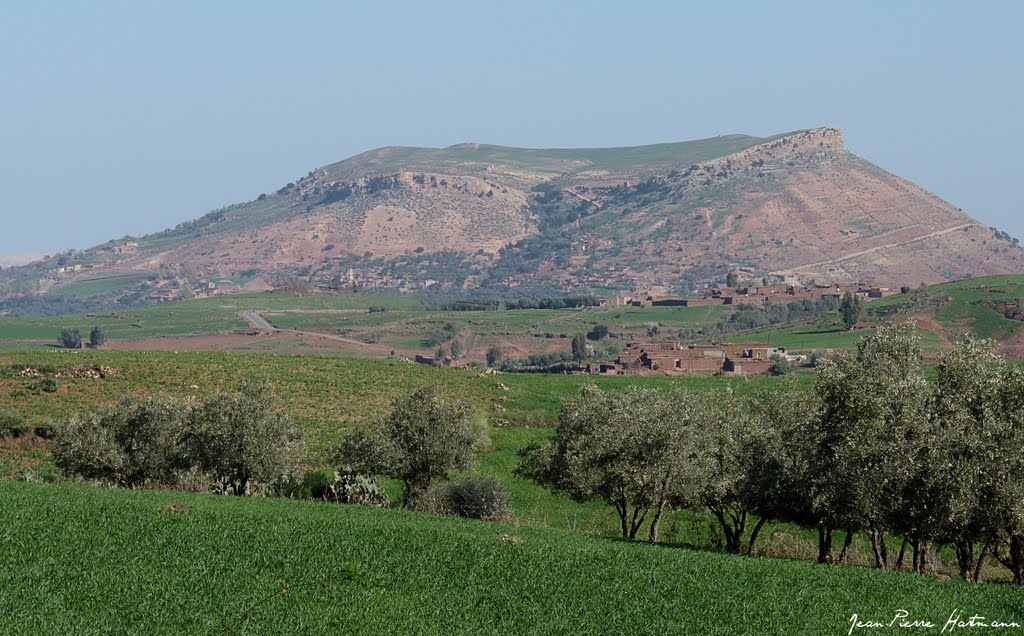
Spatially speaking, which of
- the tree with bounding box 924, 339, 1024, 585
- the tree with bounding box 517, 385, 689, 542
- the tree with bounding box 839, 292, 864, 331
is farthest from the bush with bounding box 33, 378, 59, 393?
the tree with bounding box 839, 292, 864, 331

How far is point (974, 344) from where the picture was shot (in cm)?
3881

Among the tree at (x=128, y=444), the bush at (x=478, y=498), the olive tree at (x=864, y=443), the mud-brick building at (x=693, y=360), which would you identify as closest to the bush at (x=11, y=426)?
the tree at (x=128, y=444)

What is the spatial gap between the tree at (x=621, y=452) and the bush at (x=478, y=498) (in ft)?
12.5

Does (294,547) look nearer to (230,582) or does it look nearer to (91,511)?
(230,582)

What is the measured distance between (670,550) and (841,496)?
551cm

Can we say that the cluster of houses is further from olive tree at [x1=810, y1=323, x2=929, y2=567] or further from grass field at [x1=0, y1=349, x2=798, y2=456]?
olive tree at [x1=810, y1=323, x2=929, y2=567]

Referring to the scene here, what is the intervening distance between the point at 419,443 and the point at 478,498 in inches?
171

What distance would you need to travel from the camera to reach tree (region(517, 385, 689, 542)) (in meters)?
43.4

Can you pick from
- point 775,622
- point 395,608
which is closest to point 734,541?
point 775,622

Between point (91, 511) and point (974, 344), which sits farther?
point (974, 344)

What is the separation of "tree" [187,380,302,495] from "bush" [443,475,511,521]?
7.78 meters

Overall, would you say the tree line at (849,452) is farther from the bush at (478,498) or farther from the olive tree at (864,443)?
the bush at (478,498)

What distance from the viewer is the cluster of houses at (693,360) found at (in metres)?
148

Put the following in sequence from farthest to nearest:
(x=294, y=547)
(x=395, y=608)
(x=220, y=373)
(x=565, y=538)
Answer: (x=220, y=373), (x=565, y=538), (x=294, y=547), (x=395, y=608)
